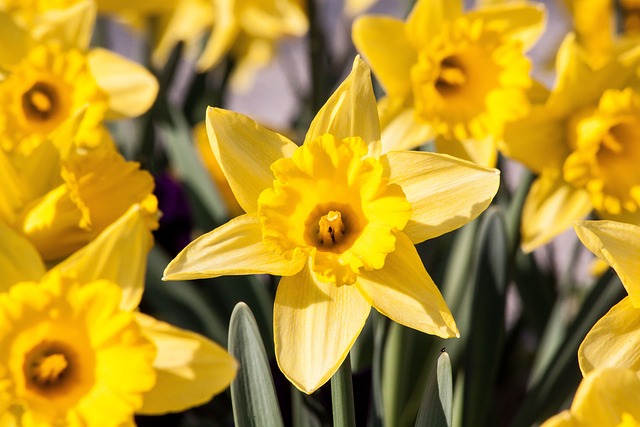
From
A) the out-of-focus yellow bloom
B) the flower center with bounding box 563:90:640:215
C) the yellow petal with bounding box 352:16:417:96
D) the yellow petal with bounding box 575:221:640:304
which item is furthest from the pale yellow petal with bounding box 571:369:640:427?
the out-of-focus yellow bloom

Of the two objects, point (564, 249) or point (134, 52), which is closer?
point (564, 249)

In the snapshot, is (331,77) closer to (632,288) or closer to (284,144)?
(284,144)

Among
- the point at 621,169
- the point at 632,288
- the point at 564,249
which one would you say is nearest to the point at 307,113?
the point at 621,169

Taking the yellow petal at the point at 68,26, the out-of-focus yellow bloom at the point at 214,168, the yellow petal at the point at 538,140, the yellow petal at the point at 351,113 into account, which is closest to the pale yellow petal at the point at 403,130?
the yellow petal at the point at 538,140

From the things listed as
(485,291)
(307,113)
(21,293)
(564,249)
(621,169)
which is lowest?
(564,249)

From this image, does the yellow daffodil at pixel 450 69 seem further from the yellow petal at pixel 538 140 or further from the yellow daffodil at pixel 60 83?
the yellow daffodil at pixel 60 83

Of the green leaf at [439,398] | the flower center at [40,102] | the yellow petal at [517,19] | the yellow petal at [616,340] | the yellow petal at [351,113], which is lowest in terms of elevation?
the green leaf at [439,398]

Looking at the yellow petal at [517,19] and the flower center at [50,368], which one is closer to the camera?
the flower center at [50,368]
